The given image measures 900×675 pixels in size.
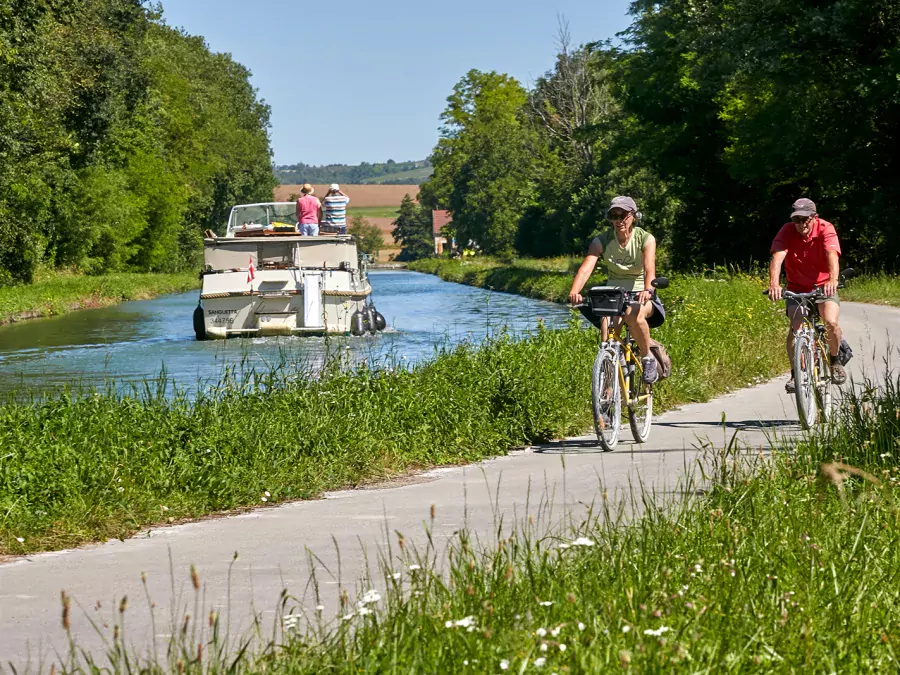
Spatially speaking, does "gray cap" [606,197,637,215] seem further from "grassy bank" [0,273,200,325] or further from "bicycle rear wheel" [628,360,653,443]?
"grassy bank" [0,273,200,325]

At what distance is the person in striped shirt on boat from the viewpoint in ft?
90.8

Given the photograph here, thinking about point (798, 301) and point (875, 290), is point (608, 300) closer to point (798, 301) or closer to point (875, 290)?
point (798, 301)

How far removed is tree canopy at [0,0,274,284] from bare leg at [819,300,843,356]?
22032 millimetres

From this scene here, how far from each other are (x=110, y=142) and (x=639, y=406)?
4873cm

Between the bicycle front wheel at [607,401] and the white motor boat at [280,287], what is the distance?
17.7m

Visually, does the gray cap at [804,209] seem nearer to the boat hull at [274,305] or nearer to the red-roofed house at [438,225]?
the boat hull at [274,305]

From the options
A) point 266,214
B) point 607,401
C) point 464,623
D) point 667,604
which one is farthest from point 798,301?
point 266,214

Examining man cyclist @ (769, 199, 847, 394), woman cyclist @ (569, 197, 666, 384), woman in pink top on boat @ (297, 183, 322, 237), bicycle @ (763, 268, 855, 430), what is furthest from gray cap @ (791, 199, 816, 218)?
woman in pink top on boat @ (297, 183, 322, 237)

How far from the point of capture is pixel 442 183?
347ft

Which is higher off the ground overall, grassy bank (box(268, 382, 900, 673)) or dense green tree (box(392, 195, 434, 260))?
dense green tree (box(392, 195, 434, 260))

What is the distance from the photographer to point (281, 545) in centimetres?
642

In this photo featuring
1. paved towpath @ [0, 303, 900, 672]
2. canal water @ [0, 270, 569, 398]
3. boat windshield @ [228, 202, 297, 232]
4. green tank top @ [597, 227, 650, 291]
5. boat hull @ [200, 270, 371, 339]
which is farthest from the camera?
boat windshield @ [228, 202, 297, 232]

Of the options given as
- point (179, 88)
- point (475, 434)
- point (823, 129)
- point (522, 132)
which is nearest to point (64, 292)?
point (823, 129)

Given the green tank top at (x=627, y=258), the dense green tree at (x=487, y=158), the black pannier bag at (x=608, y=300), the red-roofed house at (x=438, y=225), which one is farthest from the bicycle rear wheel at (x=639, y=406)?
the red-roofed house at (x=438, y=225)
